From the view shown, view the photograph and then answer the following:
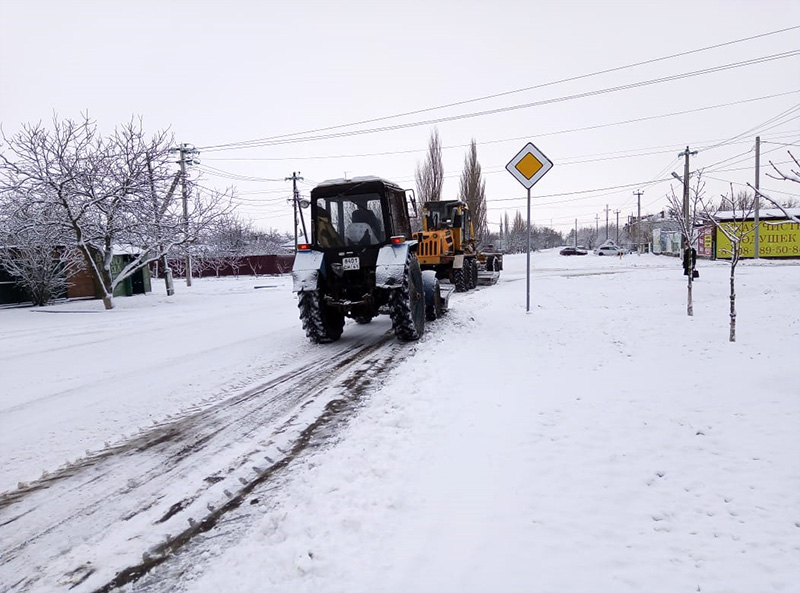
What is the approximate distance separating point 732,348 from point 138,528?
23.0 feet

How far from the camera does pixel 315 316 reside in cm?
796

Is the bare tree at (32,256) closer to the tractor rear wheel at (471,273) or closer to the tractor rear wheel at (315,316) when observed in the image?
the tractor rear wheel at (315,316)

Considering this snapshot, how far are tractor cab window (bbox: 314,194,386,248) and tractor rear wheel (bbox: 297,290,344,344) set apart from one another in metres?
1.01

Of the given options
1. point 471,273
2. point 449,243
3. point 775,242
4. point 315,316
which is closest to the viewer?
point 315,316

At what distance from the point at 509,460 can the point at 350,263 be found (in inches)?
208

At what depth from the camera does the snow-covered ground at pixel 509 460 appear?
7.27 feet

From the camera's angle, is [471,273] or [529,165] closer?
[529,165]

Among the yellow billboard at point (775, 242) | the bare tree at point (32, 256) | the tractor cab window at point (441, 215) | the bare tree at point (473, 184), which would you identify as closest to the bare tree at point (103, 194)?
the bare tree at point (32, 256)

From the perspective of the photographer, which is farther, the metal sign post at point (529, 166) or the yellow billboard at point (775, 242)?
the yellow billboard at point (775, 242)

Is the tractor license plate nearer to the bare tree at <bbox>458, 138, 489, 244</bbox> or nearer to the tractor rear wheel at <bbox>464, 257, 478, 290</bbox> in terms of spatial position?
the tractor rear wheel at <bbox>464, 257, 478, 290</bbox>

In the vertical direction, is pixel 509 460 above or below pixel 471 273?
below

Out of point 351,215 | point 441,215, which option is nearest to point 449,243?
point 441,215

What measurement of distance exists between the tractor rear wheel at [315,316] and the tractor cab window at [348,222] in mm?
1013

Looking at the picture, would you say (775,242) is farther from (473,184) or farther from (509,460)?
(509,460)
